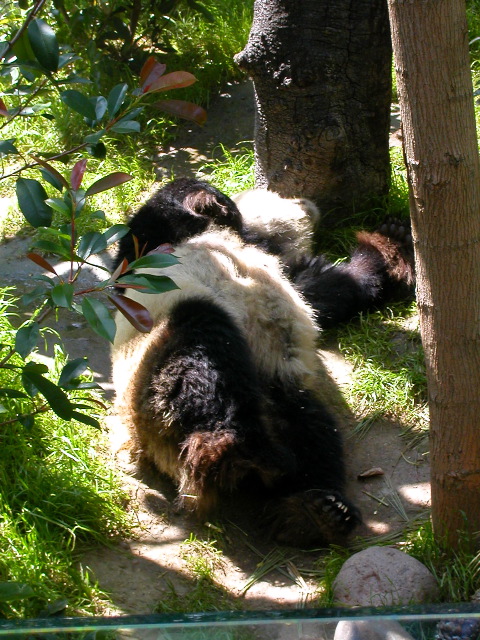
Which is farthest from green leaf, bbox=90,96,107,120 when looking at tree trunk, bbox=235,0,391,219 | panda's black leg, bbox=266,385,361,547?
tree trunk, bbox=235,0,391,219

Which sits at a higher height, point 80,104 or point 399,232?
point 80,104

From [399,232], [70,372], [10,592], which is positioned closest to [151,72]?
[70,372]

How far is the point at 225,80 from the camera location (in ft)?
22.1

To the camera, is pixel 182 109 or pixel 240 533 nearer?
pixel 182 109

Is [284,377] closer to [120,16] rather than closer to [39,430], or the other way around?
[39,430]

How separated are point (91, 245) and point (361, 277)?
8.08ft

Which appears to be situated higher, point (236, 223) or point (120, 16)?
point (120, 16)

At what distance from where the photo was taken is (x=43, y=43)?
7.52 ft

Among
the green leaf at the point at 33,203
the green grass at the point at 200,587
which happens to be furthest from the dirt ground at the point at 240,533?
the green leaf at the point at 33,203

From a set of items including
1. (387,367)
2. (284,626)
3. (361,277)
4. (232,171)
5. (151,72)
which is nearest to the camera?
(284,626)

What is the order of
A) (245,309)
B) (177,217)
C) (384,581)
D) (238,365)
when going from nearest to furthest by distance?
(384,581) < (238,365) < (245,309) < (177,217)

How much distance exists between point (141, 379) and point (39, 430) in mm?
588

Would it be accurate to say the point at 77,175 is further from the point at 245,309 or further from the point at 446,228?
the point at 245,309

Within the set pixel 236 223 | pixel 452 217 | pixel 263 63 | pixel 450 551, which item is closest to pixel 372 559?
pixel 450 551
